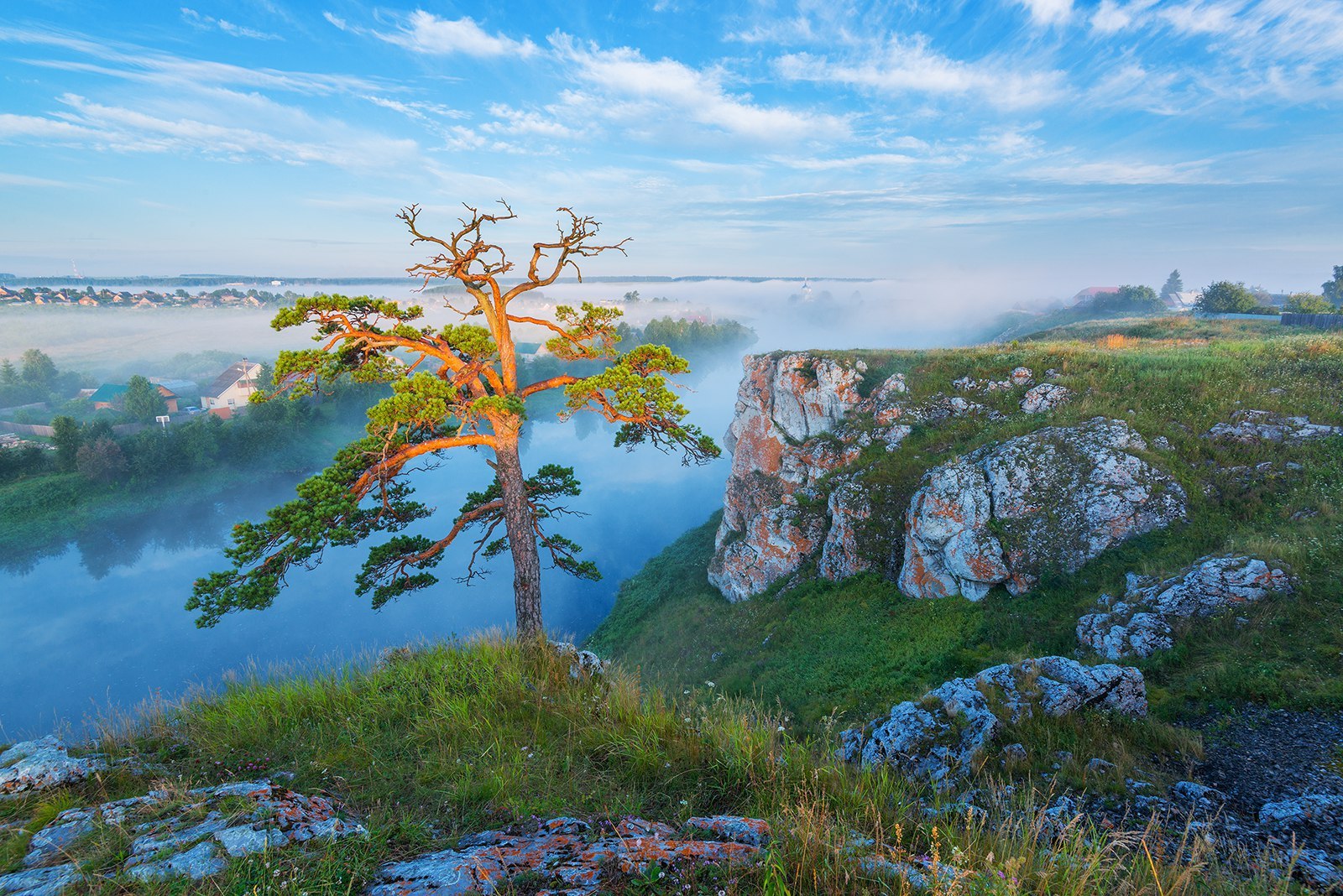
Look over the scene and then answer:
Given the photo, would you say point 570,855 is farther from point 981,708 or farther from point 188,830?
point 981,708

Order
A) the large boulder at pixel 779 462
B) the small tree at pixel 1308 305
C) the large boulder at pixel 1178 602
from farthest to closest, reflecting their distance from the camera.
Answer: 1. the small tree at pixel 1308 305
2. the large boulder at pixel 779 462
3. the large boulder at pixel 1178 602

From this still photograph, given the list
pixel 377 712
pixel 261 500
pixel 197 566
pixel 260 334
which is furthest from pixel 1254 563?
pixel 260 334

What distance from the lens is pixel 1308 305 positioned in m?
46.8

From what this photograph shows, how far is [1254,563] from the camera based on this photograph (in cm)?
1013

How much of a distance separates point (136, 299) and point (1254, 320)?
23179 centimetres

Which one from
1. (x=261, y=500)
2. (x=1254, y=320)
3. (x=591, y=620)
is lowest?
(x=591, y=620)

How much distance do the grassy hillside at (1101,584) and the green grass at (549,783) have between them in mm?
3016

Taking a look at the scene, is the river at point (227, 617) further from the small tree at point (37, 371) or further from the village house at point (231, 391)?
the small tree at point (37, 371)

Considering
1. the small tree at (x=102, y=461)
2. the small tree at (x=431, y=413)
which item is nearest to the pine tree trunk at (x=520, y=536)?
the small tree at (x=431, y=413)

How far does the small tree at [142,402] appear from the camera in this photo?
55.3 m

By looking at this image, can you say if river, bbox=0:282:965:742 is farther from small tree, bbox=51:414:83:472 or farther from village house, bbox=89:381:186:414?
village house, bbox=89:381:186:414

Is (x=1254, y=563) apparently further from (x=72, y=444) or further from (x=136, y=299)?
(x=136, y=299)

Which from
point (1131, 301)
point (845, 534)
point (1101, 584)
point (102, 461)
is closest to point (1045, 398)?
point (1101, 584)

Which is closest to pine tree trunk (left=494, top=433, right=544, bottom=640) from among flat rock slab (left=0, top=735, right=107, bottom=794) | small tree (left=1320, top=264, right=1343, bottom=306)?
flat rock slab (left=0, top=735, right=107, bottom=794)
